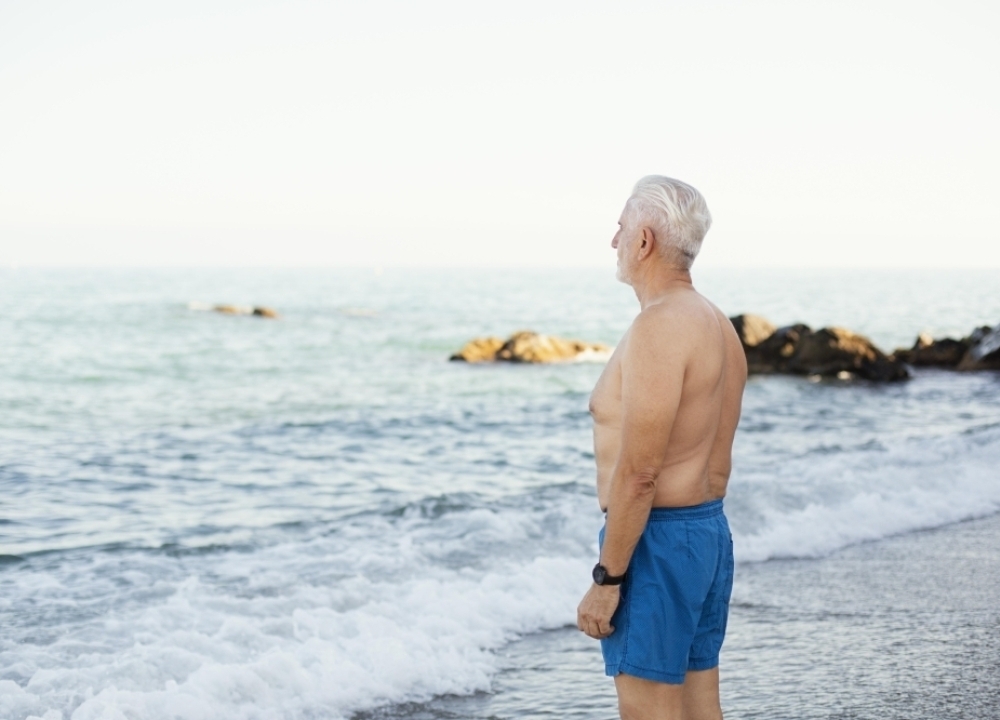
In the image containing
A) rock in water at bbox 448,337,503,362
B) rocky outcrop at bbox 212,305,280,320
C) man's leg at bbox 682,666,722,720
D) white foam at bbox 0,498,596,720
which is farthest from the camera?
rocky outcrop at bbox 212,305,280,320

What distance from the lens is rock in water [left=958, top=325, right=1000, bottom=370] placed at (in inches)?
934

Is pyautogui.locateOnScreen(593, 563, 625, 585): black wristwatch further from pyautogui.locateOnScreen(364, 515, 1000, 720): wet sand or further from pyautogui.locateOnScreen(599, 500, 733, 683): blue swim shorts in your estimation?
pyautogui.locateOnScreen(364, 515, 1000, 720): wet sand

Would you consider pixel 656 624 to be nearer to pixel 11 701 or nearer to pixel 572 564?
pixel 11 701

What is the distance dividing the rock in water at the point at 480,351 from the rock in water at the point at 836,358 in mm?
7267

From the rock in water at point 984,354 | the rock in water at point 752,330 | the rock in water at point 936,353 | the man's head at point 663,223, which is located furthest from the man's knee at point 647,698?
the rock in water at point 936,353

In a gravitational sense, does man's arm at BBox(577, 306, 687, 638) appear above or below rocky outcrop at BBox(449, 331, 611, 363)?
above

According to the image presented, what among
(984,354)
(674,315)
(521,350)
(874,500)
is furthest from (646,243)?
(984,354)

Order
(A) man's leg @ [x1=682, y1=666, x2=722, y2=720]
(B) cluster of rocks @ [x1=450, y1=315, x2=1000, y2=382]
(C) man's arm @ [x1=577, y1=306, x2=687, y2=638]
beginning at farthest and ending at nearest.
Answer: (B) cluster of rocks @ [x1=450, y1=315, x2=1000, y2=382] < (A) man's leg @ [x1=682, y1=666, x2=722, y2=720] < (C) man's arm @ [x1=577, y1=306, x2=687, y2=638]

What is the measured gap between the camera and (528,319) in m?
49.4

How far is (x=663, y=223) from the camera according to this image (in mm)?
2736

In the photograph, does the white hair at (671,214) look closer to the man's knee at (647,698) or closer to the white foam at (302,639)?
the man's knee at (647,698)

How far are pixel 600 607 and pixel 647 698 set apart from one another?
27 cm

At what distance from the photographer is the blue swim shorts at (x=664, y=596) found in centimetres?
271

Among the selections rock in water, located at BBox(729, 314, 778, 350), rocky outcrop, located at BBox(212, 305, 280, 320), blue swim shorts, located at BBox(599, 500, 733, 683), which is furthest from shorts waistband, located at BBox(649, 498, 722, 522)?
rocky outcrop, located at BBox(212, 305, 280, 320)
